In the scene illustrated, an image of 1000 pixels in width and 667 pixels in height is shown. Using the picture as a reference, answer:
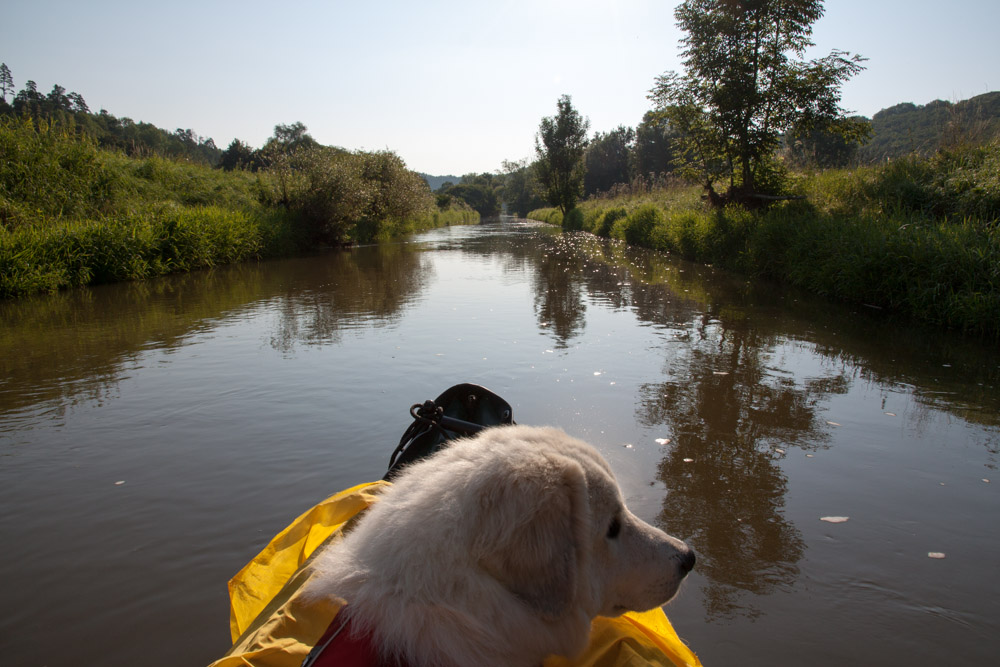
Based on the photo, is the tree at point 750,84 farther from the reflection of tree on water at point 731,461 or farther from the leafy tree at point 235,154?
the leafy tree at point 235,154

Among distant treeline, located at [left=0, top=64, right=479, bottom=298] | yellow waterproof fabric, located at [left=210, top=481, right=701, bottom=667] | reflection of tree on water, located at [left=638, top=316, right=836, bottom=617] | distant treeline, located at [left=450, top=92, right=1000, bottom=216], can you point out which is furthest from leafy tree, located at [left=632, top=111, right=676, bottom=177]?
yellow waterproof fabric, located at [left=210, top=481, right=701, bottom=667]

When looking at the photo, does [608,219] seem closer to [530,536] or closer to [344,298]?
[344,298]

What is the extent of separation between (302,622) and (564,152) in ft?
180

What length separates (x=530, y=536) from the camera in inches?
64.0

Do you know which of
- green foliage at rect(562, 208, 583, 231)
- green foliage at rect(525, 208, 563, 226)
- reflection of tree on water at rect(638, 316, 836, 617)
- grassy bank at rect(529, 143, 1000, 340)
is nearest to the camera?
reflection of tree on water at rect(638, 316, 836, 617)

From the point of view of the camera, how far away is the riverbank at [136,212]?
49.5ft

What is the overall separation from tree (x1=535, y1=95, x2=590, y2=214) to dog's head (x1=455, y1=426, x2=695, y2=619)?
2137 inches

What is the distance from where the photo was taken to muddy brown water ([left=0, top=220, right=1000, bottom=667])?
3.12m

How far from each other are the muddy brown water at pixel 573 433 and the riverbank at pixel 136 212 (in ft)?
14.1

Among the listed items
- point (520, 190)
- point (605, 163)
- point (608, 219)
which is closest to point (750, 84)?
point (608, 219)

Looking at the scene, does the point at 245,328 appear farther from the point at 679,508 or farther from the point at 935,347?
the point at 935,347

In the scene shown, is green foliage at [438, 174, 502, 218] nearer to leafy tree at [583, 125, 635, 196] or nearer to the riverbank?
leafy tree at [583, 125, 635, 196]

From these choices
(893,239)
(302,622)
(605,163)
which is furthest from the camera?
(605,163)

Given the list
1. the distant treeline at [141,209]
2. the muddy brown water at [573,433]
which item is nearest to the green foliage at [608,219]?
the distant treeline at [141,209]
